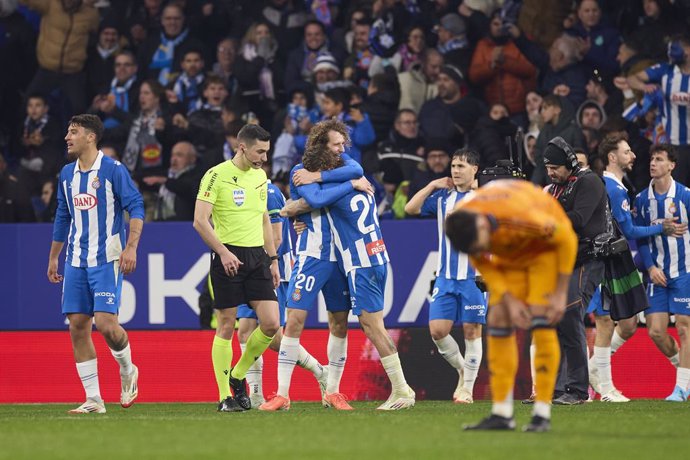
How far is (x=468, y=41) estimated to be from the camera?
1752 centimetres

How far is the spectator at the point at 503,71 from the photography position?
55.4ft

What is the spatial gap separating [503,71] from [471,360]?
551cm

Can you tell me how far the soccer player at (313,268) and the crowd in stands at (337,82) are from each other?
14.3ft

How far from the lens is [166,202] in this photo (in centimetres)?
1662

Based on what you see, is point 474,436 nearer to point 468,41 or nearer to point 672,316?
Answer: point 672,316

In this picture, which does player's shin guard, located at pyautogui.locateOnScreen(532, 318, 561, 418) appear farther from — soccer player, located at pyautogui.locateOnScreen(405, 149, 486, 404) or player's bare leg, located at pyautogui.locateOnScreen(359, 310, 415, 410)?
soccer player, located at pyautogui.locateOnScreen(405, 149, 486, 404)

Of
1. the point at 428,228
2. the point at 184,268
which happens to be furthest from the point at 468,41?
the point at 184,268

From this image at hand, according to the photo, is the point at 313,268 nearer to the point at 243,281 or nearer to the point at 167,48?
the point at 243,281

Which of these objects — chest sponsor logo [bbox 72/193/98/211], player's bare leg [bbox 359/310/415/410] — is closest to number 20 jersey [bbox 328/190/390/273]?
player's bare leg [bbox 359/310/415/410]

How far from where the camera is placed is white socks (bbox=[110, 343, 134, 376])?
11.6 meters

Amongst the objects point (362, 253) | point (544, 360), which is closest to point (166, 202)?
point (362, 253)

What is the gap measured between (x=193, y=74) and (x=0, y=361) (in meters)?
5.31

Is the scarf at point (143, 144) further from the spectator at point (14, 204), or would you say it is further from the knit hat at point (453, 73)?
the knit hat at point (453, 73)

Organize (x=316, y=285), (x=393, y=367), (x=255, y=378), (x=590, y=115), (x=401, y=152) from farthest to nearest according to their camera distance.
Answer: (x=401, y=152) → (x=590, y=115) → (x=255, y=378) → (x=316, y=285) → (x=393, y=367)
